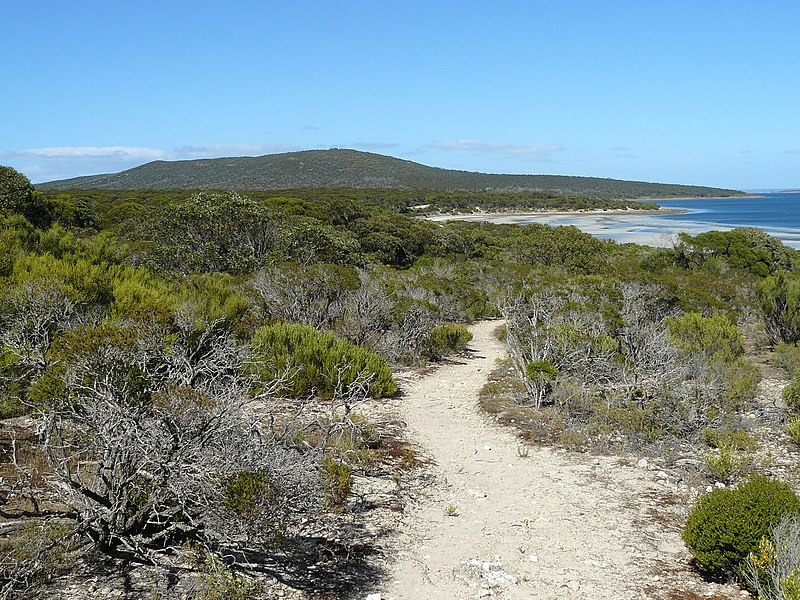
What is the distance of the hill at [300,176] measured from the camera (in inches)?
4638

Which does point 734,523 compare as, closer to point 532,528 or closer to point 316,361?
point 532,528

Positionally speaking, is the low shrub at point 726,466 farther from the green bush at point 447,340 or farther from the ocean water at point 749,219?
the ocean water at point 749,219

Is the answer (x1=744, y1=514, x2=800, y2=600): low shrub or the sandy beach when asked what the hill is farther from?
(x1=744, y1=514, x2=800, y2=600): low shrub

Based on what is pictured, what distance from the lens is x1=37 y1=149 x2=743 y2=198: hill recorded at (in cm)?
11781

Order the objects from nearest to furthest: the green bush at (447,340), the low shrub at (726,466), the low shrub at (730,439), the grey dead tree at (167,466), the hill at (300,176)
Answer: the grey dead tree at (167,466)
the low shrub at (726,466)
the low shrub at (730,439)
the green bush at (447,340)
the hill at (300,176)

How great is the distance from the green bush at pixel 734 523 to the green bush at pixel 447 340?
9.55 m

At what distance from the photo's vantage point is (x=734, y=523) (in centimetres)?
486

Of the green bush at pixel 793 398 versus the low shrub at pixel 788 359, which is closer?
the green bush at pixel 793 398

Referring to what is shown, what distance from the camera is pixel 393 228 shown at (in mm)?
34562

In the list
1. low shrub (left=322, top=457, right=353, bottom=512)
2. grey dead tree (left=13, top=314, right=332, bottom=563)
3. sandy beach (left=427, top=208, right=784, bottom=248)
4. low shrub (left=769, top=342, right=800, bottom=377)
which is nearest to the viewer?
grey dead tree (left=13, top=314, right=332, bottom=563)

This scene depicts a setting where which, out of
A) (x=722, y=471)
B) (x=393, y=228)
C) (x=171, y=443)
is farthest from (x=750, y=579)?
(x=393, y=228)

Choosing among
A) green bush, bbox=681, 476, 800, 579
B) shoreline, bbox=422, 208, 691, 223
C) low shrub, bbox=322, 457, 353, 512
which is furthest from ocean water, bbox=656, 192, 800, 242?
low shrub, bbox=322, 457, 353, 512

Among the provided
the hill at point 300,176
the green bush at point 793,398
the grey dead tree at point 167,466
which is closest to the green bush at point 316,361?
the grey dead tree at point 167,466

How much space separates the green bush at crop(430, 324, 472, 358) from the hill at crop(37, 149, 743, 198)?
96789 mm
